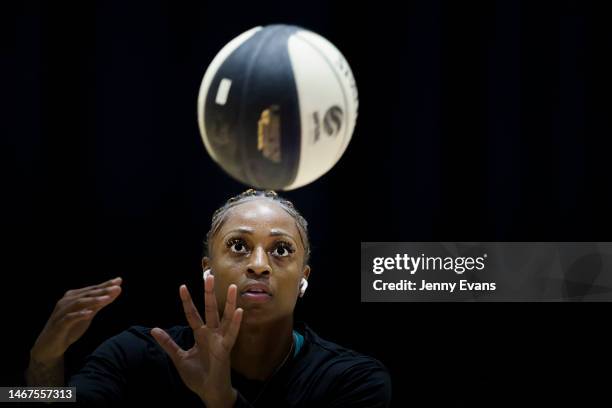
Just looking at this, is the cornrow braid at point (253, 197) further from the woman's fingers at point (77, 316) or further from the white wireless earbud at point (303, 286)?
the woman's fingers at point (77, 316)

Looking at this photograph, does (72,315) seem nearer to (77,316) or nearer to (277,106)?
(77,316)

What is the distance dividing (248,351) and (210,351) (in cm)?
30

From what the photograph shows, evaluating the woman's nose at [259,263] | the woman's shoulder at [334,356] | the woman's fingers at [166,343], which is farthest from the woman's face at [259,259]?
the woman's fingers at [166,343]

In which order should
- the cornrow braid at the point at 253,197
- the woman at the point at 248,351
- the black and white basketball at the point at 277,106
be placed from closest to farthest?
the black and white basketball at the point at 277,106
the woman at the point at 248,351
the cornrow braid at the point at 253,197

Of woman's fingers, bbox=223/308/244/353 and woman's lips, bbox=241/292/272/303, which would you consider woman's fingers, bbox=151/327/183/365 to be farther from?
woman's lips, bbox=241/292/272/303

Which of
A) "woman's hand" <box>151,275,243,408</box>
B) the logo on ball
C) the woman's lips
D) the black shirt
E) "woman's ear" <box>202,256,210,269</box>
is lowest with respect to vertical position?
the black shirt

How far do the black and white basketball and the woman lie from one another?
301mm

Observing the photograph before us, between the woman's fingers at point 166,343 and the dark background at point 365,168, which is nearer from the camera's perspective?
the woman's fingers at point 166,343

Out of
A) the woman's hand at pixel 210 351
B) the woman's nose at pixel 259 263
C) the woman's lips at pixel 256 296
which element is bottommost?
the woman's hand at pixel 210 351

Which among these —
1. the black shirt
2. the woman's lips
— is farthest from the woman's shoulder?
the woman's lips

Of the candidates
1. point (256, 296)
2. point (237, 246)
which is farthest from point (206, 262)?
point (256, 296)

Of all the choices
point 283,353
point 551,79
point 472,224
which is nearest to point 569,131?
point 551,79

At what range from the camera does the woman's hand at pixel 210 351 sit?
214 cm

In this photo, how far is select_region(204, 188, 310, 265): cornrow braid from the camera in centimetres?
256
